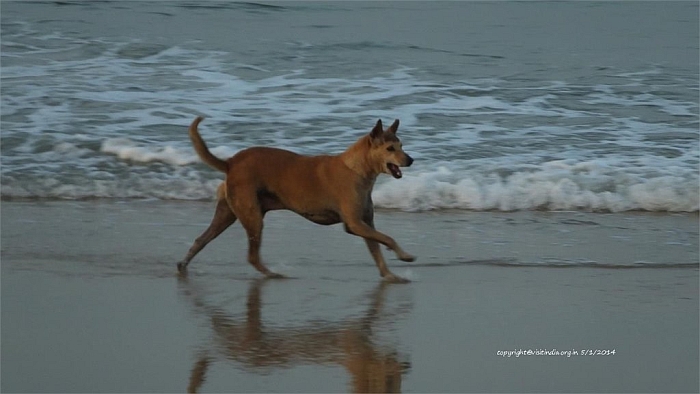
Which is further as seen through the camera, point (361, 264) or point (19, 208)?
point (19, 208)

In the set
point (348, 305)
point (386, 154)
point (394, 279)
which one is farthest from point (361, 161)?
point (348, 305)

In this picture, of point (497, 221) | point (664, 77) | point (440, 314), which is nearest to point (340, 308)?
point (440, 314)

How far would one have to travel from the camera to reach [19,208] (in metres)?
10.0

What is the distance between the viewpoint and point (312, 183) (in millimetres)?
7965

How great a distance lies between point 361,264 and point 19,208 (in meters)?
3.29

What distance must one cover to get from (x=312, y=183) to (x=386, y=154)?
529 mm

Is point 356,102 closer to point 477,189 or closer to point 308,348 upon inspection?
point 477,189

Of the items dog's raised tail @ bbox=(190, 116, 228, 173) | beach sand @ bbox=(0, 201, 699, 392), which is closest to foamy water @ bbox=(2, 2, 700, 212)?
beach sand @ bbox=(0, 201, 699, 392)

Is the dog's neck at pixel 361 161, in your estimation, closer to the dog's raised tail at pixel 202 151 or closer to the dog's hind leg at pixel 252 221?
the dog's hind leg at pixel 252 221

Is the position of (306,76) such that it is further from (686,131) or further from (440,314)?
(440,314)

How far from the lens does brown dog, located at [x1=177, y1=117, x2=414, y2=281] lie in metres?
7.85

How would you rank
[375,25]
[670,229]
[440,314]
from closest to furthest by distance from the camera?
[440,314]
[670,229]
[375,25]

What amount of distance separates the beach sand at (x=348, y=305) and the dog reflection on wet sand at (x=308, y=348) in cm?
1

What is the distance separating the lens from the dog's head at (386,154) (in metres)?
7.81
